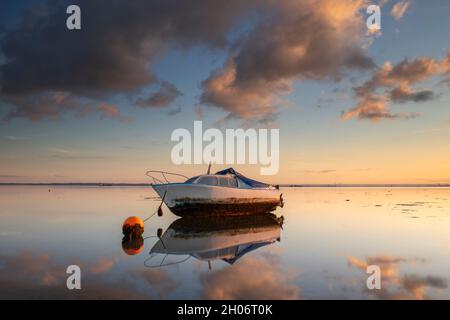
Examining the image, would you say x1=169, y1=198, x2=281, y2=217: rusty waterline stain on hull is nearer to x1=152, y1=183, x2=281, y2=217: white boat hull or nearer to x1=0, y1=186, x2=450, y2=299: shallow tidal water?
x1=152, y1=183, x2=281, y2=217: white boat hull

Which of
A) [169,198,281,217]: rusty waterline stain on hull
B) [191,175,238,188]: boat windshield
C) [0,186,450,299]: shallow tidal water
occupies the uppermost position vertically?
[191,175,238,188]: boat windshield

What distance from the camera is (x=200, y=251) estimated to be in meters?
15.8

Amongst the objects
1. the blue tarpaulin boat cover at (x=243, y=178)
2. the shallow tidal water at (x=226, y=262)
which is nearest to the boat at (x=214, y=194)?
the blue tarpaulin boat cover at (x=243, y=178)

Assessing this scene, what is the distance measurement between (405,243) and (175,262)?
12440mm

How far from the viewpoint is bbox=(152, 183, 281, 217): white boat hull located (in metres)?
25.5

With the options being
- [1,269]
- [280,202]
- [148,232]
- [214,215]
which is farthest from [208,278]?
[280,202]

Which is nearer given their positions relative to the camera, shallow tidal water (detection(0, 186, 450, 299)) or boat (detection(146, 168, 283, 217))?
shallow tidal water (detection(0, 186, 450, 299))

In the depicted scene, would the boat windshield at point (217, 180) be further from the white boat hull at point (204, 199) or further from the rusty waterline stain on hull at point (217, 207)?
the rusty waterline stain on hull at point (217, 207)

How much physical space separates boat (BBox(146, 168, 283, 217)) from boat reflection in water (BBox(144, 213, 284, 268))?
1.23 meters

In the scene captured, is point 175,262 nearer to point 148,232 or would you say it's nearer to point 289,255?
point 289,255

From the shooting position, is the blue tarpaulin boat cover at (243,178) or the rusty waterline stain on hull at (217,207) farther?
the blue tarpaulin boat cover at (243,178)

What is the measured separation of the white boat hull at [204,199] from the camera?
2552cm

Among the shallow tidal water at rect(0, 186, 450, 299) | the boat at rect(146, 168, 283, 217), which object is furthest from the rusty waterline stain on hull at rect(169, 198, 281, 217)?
the shallow tidal water at rect(0, 186, 450, 299)

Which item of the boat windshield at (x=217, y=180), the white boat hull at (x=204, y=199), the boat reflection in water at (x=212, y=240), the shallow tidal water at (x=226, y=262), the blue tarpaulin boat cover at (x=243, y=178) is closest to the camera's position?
the shallow tidal water at (x=226, y=262)
